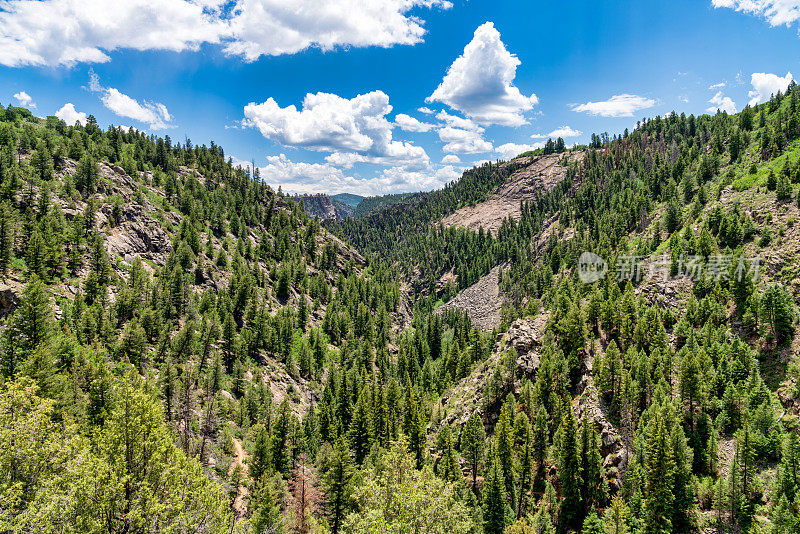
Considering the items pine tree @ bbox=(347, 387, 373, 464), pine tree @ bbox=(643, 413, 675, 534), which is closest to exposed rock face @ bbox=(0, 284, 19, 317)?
pine tree @ bbox=(347, 387, 373, 464)

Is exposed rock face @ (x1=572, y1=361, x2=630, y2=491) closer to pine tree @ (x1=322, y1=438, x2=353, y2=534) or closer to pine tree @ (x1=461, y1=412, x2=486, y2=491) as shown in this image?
pine tree @ (x1=461, y1=412, x2=486, y2=491)

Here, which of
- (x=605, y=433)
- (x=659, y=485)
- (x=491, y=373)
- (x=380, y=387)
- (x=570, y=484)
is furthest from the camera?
(x=491, y=373)

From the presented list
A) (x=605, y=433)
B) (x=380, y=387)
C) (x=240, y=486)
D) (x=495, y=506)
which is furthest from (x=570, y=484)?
(x=240, y=486)

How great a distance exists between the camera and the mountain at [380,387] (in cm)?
2030

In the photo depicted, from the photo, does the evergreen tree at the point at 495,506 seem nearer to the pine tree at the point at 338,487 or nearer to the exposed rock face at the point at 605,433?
the exposed rock face at the point at 605,433

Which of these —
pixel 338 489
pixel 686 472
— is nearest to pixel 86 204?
pixel 338 489

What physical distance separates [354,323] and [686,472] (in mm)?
112337

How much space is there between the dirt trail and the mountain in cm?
55

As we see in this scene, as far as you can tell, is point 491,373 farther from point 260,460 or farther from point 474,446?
point 260,460

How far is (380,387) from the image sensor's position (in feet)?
280

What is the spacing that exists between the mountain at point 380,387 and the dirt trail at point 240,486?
1.82 feet

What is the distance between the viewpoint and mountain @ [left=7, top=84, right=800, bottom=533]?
799 inches

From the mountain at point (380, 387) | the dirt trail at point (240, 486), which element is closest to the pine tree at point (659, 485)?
the mountain at point (380, 387)

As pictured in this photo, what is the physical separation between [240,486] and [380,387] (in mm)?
35540
